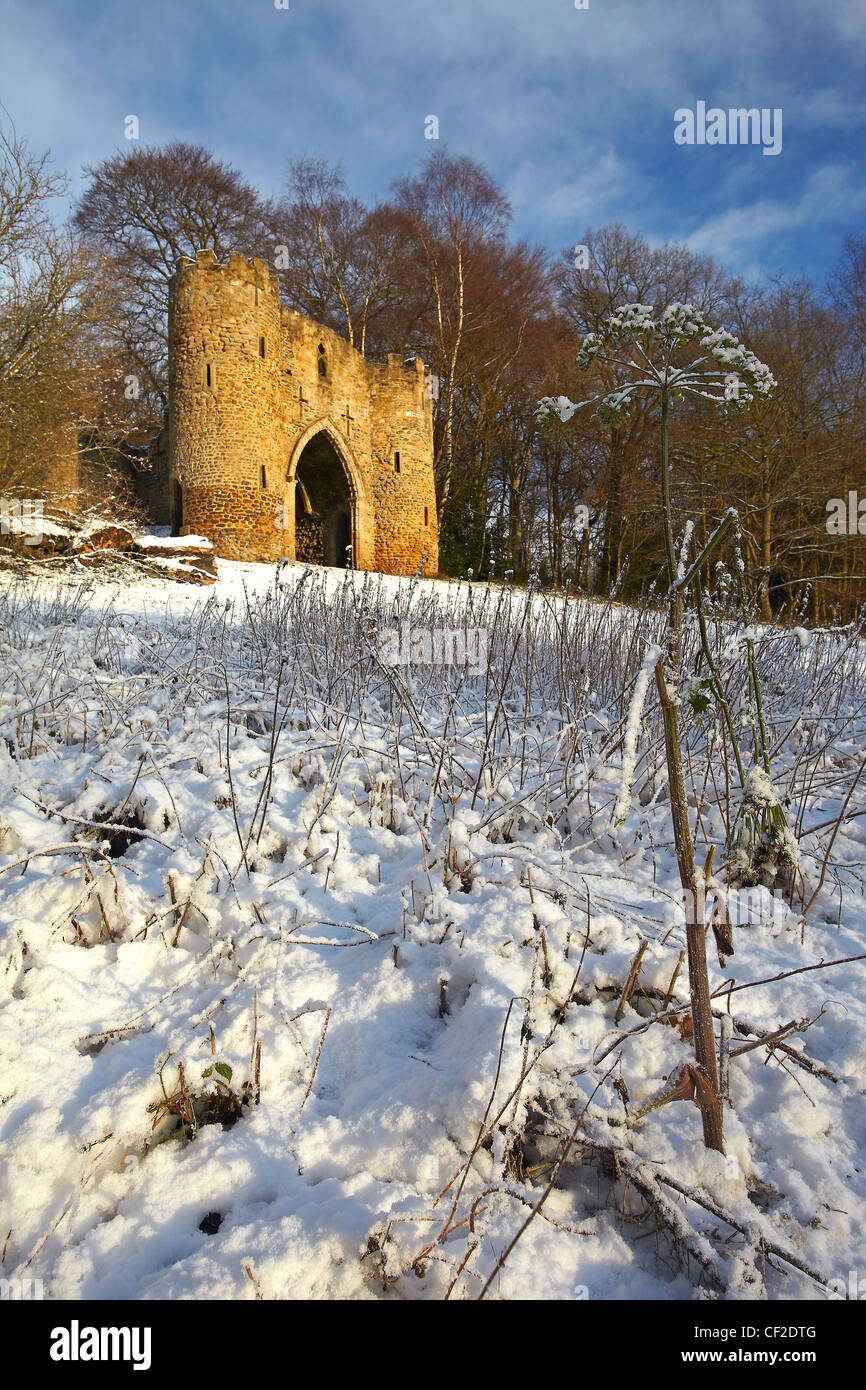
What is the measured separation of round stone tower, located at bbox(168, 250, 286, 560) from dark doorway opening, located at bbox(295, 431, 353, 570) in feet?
9.42

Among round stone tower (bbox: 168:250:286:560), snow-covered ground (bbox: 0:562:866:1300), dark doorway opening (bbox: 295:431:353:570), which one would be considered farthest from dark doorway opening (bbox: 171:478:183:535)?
snow-covered ground (bbox: 0:562:866:1300)

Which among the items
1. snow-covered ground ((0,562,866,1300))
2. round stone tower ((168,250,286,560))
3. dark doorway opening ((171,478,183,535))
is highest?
round stone tower ((168,250,286,560))

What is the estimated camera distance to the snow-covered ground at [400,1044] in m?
0.99

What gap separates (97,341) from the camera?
1120 cm

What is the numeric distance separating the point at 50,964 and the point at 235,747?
1294 millimetres

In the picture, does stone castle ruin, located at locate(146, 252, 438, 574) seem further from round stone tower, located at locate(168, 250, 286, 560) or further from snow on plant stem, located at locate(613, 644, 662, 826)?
snow on plant stem, located at locate(613, 644, 662, 826)

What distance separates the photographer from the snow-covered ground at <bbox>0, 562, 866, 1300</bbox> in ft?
3.24

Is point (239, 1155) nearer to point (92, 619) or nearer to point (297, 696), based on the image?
point (297, 696)

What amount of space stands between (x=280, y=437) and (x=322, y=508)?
298 cm

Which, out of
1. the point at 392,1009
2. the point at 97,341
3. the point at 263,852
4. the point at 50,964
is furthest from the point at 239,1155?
the point at 97,341

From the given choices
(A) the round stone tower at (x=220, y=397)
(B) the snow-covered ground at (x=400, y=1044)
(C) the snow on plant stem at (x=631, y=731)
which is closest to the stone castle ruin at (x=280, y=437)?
(A) the round stone tower at (x=220, y=397)

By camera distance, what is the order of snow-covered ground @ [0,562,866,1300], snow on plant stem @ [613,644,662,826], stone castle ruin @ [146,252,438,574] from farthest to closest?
stone castle ruin @ [146,252,438,574] < snow-covered ground @ [0,562,866,1300] < snow on plant stem @ [613,644,662,826]

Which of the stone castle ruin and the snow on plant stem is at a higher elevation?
the stone castle ruin

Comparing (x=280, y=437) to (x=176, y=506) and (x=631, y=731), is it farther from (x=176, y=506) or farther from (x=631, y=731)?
(x=631, y=731)
